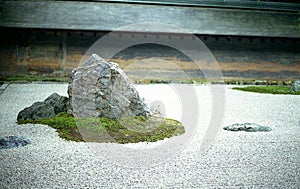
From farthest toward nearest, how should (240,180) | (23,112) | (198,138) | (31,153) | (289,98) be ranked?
1. (289,98)
2. (23,112)
3. (198,138)
4. (31,153)
5. (240,180)

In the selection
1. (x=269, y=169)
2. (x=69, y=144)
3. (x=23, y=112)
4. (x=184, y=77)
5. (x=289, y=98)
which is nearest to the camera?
(x=269, y=169)

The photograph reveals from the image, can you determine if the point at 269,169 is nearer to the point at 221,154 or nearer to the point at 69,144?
the point at 221,154

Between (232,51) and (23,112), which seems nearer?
(23,112)

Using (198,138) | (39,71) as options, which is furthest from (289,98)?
(39,71)

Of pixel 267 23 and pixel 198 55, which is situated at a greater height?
pixel 267 23

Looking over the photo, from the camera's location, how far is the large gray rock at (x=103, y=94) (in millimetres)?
6082

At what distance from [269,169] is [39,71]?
572 inches

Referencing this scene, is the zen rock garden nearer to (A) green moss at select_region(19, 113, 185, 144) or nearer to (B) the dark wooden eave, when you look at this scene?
(A) green moss at select_region(19, 113, 185, 144)

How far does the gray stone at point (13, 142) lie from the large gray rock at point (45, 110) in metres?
1.54

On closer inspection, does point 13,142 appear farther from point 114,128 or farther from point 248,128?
point 248,128

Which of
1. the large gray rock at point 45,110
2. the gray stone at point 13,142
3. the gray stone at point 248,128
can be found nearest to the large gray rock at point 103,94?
the large gray rock at point 45,110

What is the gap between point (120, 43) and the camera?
17.5 m

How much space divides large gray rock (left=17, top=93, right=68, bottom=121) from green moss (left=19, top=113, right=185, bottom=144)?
0.27m

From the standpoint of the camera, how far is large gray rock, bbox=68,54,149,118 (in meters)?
6.08
